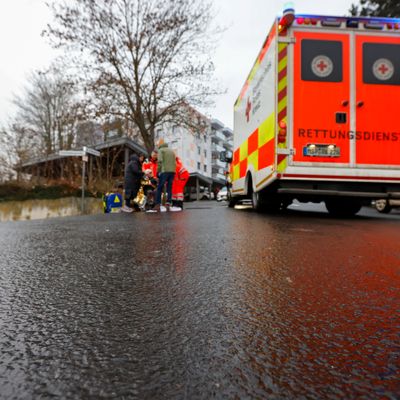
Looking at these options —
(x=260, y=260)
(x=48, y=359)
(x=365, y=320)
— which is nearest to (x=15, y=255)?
(x=260, y=260)

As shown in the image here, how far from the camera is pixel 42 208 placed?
1388 cm

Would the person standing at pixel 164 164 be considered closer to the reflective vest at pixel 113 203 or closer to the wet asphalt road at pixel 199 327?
the reflective vest at pixel 113 203

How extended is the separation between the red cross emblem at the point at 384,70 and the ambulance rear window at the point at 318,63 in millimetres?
602

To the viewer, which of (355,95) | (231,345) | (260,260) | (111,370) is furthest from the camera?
(355,95)

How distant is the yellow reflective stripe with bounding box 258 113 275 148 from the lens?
570cm

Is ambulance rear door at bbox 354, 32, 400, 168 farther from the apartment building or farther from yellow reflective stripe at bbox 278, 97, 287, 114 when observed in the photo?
the apartment building

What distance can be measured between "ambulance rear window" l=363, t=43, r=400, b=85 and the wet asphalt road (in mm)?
4251

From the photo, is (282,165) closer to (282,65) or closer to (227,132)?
(282,65)

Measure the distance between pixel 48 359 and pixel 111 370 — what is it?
0.61 ft

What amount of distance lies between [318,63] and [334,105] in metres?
0.71

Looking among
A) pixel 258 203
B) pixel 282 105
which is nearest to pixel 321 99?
pixel 282 105

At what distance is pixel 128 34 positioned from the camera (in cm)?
1655

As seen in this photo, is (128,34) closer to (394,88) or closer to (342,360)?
(394,88)

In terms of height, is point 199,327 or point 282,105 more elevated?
point 282,105
